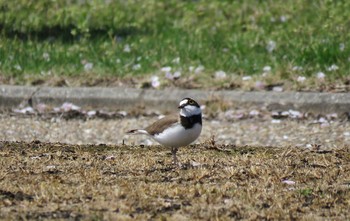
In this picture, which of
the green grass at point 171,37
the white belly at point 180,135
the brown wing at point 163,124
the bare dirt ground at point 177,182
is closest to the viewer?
the bare dirt ground at point 177,182

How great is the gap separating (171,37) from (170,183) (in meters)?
5.67

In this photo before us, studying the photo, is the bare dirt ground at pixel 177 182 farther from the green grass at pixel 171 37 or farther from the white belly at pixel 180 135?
the green grass at pixel 171 37

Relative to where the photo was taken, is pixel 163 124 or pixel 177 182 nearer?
pixel 177 182

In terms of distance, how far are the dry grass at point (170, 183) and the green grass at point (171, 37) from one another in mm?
2954

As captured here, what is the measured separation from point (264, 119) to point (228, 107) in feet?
1.22

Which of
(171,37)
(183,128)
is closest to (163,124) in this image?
(183,128)

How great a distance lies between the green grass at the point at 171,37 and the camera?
10188 mm

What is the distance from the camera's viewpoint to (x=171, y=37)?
11484 millimetres

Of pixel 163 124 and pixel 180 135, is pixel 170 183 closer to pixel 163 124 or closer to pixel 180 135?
pixel 180 135

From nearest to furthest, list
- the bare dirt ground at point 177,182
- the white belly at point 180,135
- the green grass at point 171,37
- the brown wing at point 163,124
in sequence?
1. the bare dirt ground at point 177,182
2. the white belly at point 180,135
3. the brown wing at point 163,124
4. the green grass at point 171,37

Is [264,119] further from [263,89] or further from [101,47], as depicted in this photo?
[101,47]

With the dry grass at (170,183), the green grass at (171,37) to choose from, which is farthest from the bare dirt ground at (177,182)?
the green grass at (171,37)

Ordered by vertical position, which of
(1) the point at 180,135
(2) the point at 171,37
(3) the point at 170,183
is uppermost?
(2) the point at 171,37

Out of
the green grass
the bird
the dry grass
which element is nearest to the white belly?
the bird
